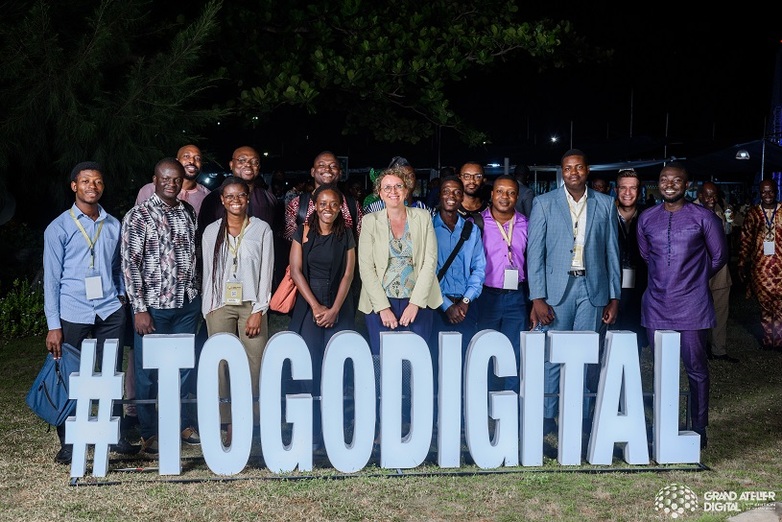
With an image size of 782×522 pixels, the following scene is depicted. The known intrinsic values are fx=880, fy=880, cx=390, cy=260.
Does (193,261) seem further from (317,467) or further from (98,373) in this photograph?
(317,467)

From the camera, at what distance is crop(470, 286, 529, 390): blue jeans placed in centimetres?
625

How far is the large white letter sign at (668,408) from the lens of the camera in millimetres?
5199

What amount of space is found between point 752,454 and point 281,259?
3.47 m

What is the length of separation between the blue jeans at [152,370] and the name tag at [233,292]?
0.99 ft

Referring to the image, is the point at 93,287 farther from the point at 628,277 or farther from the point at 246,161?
the point at 628,277

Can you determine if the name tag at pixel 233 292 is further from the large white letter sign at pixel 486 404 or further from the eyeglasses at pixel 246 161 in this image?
the large white letter sign at pixel 486 404

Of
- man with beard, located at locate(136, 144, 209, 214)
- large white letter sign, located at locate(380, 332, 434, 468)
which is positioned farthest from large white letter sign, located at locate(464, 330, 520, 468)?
man with beard, located at locate(136, 144, 209, 214)

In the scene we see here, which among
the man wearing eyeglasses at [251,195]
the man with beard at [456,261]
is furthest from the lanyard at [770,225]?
the man wearing eyeglasses at [251,195]

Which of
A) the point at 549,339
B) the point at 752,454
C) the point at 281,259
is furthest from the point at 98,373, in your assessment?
the point at 752,454

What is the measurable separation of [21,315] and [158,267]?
211 inches

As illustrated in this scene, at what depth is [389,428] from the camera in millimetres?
5047

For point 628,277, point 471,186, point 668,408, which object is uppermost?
point 471,186

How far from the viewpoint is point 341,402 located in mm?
5035

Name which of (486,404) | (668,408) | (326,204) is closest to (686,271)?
(668,408)
